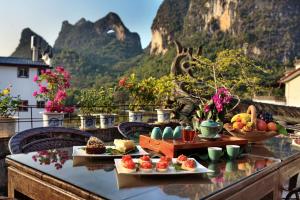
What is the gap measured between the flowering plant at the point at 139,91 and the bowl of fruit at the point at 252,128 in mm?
4268

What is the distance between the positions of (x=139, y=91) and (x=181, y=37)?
49105 millimetres

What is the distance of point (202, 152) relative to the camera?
186cm

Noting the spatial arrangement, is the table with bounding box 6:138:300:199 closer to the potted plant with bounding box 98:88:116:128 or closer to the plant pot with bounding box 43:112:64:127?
the plant pot with bounding box 43:112:64:127

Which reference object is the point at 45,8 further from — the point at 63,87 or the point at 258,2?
the point at 258,2

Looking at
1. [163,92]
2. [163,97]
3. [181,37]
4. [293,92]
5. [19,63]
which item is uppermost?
[181,37]

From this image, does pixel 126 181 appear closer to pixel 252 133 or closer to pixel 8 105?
pixel 252 133

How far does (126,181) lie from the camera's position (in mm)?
1272

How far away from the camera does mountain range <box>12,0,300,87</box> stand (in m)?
42.1

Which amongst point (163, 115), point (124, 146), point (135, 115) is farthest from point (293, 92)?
point (124, 146)

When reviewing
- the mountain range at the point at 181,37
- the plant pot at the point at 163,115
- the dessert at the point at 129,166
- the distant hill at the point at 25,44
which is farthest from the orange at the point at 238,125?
the distant hill at the point at 25,44

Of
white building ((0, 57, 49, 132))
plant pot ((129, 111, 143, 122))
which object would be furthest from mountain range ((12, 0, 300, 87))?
plant pot ((129, 111, 143, 122))

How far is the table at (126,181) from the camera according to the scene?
46.1 inches

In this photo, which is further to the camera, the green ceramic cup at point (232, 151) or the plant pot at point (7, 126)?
the plant pot at point (7, 126)

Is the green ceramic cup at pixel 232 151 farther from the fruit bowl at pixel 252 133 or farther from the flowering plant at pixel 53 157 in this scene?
the flowering plant at pixel 53 157
